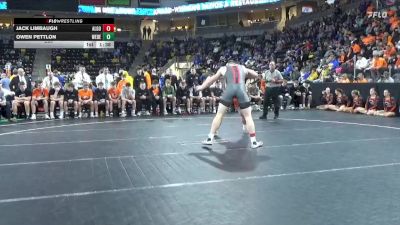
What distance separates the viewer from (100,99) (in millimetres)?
13938

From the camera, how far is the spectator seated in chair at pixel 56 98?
43.2 ft

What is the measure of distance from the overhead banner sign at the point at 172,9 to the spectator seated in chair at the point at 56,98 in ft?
74.3

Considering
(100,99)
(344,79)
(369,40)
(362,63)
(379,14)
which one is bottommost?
(100,99)

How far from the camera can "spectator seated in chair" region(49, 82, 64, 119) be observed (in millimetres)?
13180

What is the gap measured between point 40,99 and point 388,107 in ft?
35.1

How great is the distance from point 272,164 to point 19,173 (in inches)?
131

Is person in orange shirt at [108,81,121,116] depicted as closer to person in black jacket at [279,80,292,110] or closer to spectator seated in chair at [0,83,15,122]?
spectator seated in chair at [0,83,15,122]

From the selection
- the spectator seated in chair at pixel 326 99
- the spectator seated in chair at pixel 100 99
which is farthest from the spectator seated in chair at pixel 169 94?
the spectator seated in chair at pixel 326 99

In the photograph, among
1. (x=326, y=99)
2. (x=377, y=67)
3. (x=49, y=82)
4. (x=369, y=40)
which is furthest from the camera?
(x=369, y=40)

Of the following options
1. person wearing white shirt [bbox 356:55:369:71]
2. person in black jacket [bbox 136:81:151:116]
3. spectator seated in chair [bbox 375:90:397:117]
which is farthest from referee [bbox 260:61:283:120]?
person wearing white shirt [bbox 356:55:369:71]

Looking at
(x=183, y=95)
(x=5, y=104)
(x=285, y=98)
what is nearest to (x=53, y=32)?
(x=5, y=104)

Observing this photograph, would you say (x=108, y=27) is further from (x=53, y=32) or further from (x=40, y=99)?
(x=40, y=99)

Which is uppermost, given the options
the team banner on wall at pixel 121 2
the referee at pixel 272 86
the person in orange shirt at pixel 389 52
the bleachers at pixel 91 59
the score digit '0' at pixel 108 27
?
the team banner on wall at pixel 121 2

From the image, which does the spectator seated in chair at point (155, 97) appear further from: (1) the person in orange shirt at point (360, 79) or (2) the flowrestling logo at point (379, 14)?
(2) the flowrestling logo at point (379, 14)
